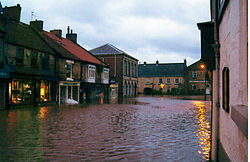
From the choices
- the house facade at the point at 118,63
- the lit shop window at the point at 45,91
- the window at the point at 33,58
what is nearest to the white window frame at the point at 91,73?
the lit shop window at the point at 45,91

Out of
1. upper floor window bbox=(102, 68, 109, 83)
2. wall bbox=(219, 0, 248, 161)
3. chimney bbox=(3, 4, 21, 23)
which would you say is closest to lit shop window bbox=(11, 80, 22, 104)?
chimney bbox=(3, 4, 21, 23)

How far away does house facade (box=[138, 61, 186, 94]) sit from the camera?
226ft

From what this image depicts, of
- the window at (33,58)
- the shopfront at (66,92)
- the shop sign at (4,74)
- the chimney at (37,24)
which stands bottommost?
the shopfront at (66,92)

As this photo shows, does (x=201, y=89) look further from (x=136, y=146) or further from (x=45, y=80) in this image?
(x=136, y=146)

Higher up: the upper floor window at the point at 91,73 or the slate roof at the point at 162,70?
the slate roof at the point at 162,70

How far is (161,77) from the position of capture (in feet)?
233

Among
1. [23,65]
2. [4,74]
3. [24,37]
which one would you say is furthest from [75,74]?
[4,74]

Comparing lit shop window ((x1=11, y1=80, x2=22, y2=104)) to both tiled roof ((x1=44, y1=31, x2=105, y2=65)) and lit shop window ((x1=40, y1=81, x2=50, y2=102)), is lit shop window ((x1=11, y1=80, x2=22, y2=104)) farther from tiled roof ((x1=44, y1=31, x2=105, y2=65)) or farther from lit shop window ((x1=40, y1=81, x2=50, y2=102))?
tiled roof ((x1=44, y1=31, x2=105, y2=65))

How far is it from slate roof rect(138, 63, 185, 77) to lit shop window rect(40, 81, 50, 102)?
49669 millimetres

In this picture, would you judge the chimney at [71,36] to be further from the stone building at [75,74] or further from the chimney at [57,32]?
the chimney at [57,32]

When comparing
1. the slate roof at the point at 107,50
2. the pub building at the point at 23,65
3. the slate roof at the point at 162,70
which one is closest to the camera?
the pub building at the point at 23,65

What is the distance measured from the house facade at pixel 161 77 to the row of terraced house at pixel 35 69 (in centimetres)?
3983

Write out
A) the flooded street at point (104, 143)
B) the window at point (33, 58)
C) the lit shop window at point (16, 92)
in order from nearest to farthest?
the flooded street at point (104, 143), the lit shop window at point (16, 92), the window at point (33, 58)

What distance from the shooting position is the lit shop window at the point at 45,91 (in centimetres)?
2427
